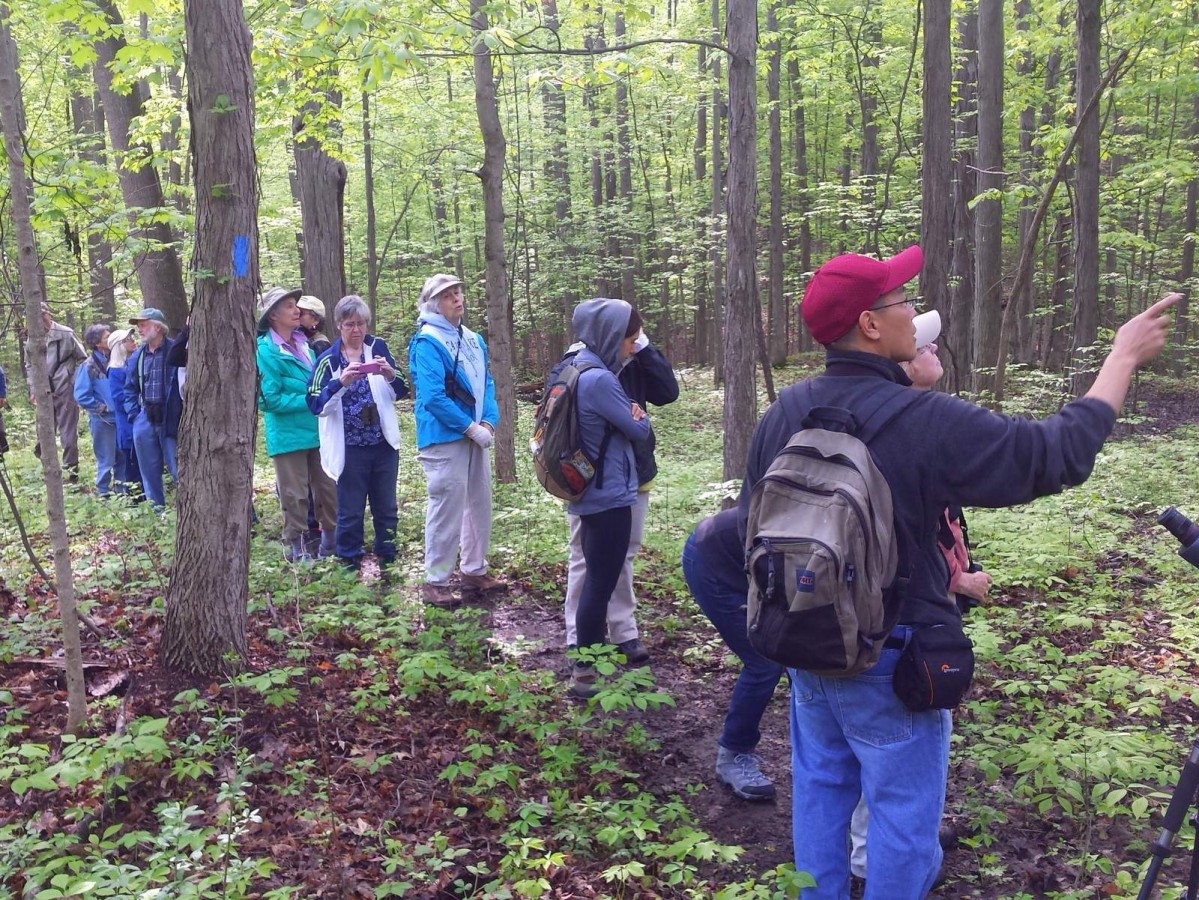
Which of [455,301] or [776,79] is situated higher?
[776,79]

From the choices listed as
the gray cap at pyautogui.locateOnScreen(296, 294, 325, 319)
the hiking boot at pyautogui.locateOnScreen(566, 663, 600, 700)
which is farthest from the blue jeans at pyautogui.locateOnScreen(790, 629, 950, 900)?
A: the gray cap at pyautogui.locateOnScreen(296, 294, 325, 319)

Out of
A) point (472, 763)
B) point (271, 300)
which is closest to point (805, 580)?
point (472, 763)

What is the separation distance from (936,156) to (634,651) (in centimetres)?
653

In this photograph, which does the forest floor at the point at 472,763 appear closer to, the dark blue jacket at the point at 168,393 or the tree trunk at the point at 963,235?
the dark blue jacket at the point at 168,393

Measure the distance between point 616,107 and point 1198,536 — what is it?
25096mm

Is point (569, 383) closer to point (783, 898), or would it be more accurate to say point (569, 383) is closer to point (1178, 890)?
point (783, 898)

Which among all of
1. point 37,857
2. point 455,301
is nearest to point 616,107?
point 455,301

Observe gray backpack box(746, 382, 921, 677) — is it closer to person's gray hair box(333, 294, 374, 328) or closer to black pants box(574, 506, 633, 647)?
black pants box(574, 506, 633, 647)

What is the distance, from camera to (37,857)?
3.05m

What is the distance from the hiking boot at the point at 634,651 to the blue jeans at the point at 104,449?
25.7ft

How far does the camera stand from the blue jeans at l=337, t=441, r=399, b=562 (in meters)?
6.49

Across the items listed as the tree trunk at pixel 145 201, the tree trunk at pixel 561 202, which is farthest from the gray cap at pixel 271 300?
the tree trunk at pixel 561 202

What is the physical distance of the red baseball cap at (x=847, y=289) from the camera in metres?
2.44

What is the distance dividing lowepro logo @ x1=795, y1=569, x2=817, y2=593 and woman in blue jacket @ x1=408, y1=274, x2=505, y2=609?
408 cm
